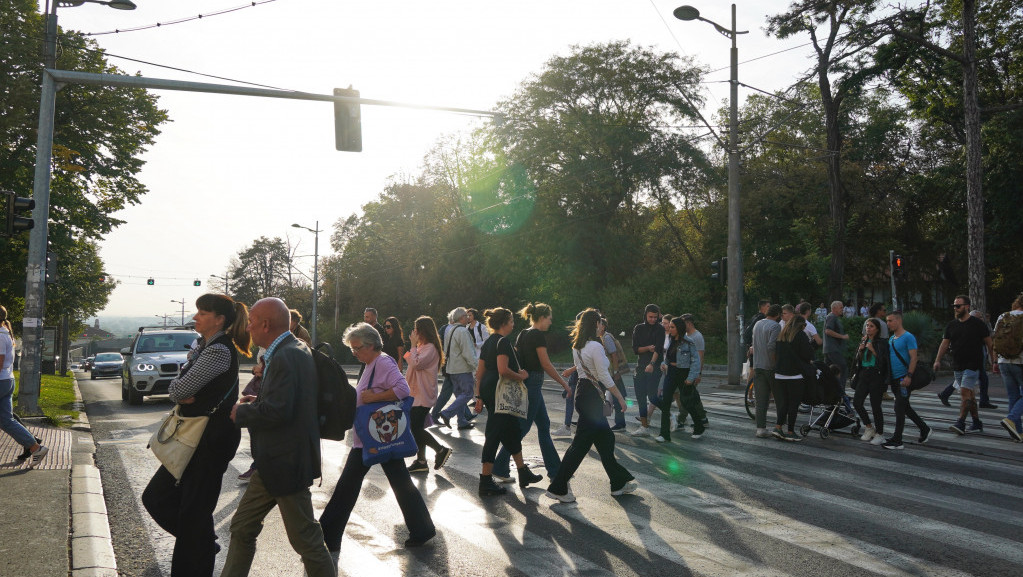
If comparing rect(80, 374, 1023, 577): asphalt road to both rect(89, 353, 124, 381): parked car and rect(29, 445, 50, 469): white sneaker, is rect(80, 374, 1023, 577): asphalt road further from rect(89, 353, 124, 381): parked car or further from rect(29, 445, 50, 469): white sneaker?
rect(89, 353, 124, 381): parked car

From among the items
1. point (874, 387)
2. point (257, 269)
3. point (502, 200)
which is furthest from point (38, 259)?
point (257, 269)

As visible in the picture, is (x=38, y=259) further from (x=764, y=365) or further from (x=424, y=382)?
(x=764, y=365)

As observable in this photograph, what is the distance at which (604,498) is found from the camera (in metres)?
7.22

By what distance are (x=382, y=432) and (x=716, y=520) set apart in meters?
2.82

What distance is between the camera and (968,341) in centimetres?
1131

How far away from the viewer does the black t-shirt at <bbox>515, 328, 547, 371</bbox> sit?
8000 mm

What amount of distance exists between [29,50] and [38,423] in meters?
15.0

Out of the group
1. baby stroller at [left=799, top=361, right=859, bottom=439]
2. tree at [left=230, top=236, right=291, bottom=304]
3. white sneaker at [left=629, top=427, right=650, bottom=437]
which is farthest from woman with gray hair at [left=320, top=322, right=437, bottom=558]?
tree at [left=230, top=236, right=291, bottom=304]

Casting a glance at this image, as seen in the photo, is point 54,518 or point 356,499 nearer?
point 356,499

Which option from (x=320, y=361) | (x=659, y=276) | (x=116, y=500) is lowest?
(x=116, y=500)

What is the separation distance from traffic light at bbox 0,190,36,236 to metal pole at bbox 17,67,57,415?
2.07 meters

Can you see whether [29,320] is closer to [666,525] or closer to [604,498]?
[604,498]

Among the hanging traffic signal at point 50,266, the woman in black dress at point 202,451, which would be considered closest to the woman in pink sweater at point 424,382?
the woman in black dress at point 202,451

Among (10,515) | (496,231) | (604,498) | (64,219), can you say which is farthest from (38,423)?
(496,231)
